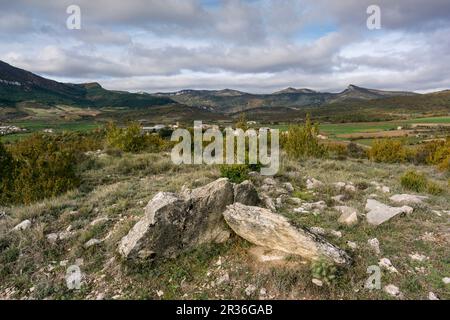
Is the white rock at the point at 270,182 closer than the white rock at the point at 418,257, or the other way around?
the white rock at the point at 418,257

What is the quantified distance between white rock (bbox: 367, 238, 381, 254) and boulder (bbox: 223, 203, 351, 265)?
75 cm

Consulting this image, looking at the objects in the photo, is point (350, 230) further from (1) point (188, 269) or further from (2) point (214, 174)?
(2) point (214, 174)

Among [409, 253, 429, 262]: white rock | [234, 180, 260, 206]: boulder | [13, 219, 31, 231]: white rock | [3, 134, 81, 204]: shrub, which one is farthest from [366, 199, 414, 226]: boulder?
[3, 134, 81, 204]: shrub

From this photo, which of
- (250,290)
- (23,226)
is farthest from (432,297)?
(23,226)

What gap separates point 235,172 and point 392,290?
234 inches

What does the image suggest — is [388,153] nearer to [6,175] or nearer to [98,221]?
[98,221]

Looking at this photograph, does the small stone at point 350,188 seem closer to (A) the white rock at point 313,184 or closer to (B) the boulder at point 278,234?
(A) the white rock at point 313,184

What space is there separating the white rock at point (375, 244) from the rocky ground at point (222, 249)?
16 mm

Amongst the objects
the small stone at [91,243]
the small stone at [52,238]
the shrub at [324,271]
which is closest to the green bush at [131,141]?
the small stone at [52,238]

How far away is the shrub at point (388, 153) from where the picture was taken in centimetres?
2539

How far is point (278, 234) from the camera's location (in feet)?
16.8

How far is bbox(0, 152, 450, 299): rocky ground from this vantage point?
4.62m
